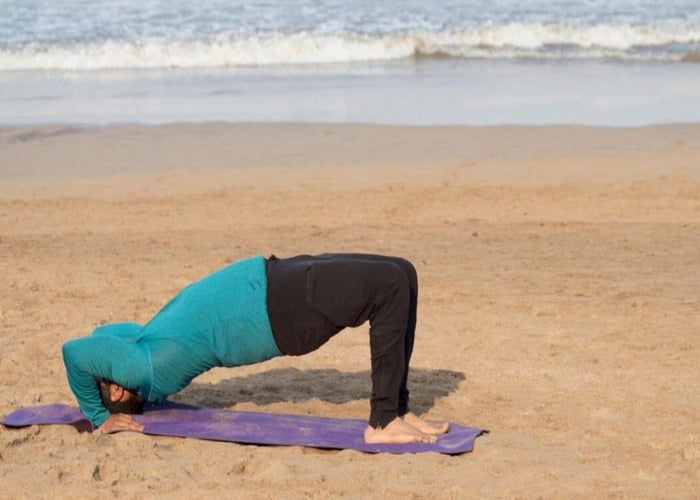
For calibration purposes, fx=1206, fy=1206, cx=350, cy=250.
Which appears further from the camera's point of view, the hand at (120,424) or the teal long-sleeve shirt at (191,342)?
the hand at (120,424)

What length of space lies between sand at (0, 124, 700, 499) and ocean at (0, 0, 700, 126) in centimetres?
184

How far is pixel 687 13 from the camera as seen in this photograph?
28922 millimetres

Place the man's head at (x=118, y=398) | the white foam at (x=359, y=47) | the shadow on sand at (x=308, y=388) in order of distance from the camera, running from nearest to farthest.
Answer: the man's head at (x=118, y=398), the shadow on sand at (x=308, y=388), the white foam at (x=359, y=47)

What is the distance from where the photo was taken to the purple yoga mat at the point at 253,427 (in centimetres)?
536

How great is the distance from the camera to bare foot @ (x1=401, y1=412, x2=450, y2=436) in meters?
5.46

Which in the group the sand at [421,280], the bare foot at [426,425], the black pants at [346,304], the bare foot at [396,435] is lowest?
the sand at [421,280]

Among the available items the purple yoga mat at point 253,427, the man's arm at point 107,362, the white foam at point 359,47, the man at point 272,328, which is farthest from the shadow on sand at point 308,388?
the white foam at point 359,47

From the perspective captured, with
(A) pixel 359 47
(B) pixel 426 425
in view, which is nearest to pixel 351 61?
(A) pixel 359 47

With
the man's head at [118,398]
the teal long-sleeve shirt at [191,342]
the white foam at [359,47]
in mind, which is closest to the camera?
the teal long-sleeve shirt at [191,342]

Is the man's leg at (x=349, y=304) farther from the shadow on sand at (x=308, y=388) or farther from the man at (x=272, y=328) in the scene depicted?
the shadow on sand at (x=308, y=388)

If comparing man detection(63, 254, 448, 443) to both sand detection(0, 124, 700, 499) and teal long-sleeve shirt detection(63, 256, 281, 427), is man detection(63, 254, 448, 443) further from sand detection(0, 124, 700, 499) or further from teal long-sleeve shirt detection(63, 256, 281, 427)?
sand detection(0, 124, 700, 499)

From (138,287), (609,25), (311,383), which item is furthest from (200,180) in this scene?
(609,25)

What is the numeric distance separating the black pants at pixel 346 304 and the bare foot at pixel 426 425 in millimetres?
264

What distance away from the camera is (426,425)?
5492 mm
